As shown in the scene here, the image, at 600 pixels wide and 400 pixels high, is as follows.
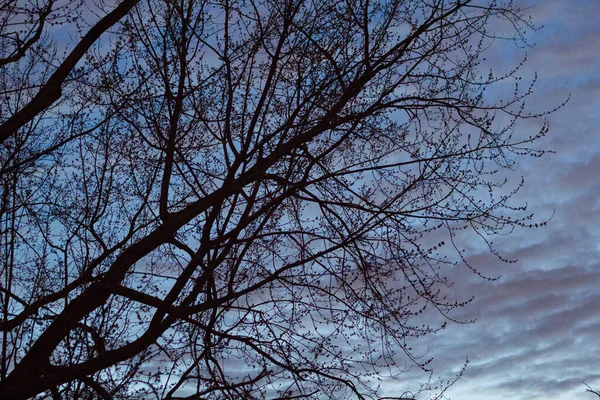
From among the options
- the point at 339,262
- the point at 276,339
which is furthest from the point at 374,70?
the point at 276,339

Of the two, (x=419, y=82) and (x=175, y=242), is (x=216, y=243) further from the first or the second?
(x=419, y=82)

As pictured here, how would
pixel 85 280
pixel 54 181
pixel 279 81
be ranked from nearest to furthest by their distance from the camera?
pixel 85 280, pixel 279 81, pixel 54 181

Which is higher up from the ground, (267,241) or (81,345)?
(267,241)

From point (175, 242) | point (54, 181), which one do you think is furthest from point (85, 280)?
point (54, 181)

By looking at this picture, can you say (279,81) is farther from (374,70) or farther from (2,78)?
(2,78)

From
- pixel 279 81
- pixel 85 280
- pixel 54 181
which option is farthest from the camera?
pixel 54 181

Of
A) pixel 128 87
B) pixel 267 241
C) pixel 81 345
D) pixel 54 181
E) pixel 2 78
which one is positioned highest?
pixel 2 78

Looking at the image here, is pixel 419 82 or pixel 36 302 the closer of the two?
pixel 36 302

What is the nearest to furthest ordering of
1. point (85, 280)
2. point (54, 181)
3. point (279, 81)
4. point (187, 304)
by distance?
point (187, 304) < point (85, 280) < point (279, 81) < point (54, 181)

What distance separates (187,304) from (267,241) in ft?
3.95

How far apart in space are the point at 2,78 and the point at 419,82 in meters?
4.52

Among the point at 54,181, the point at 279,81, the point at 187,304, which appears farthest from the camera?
the point at 54,181

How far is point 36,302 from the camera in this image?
6195mm

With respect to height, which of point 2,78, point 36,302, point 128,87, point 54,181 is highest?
point 2,78
